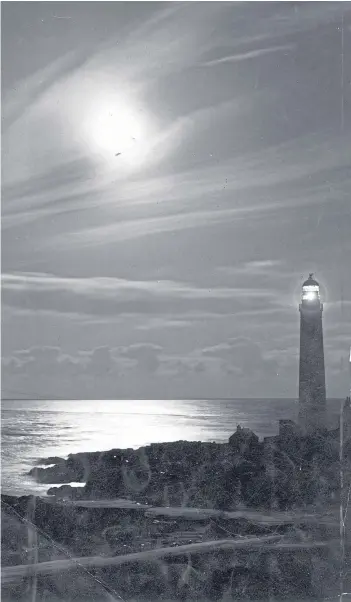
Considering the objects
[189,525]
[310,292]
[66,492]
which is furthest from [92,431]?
[189,525]

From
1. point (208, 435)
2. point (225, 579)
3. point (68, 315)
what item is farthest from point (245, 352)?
point (225, 579)

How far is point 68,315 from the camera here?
74.7 ft

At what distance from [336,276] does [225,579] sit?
870 centimetres

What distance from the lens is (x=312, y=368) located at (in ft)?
37.5

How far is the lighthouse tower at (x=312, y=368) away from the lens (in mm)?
11414

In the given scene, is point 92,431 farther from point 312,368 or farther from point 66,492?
point 312,368

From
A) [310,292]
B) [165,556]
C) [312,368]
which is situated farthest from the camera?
[310,292]

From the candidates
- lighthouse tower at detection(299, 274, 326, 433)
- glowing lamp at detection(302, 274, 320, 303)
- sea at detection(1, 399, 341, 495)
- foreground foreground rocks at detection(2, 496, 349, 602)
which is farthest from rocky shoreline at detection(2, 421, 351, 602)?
sea at detection(1, 399, 341, 495)

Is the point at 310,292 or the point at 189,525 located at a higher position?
the point at 310,292

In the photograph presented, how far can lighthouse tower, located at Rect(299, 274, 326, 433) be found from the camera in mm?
11414

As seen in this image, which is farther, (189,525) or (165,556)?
(189,525)

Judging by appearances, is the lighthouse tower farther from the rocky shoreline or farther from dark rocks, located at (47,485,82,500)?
dark rocks, located at (47,485,82,500)

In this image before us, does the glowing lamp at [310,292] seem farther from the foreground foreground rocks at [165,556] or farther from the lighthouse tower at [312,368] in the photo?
the foreground foreground rocks at [165,556]

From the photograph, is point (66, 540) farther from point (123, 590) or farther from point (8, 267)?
point (8, 267)
